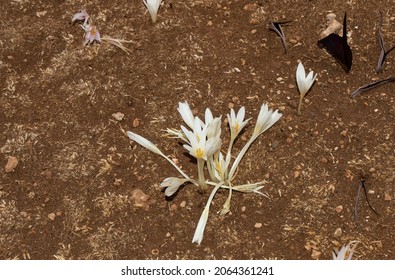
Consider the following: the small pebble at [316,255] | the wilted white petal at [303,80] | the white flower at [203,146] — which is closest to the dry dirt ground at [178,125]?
the small pebble at [316,255]

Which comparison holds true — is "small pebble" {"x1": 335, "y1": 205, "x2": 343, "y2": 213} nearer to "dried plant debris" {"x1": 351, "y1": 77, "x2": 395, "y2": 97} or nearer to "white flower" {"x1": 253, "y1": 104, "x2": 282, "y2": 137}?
"white flower" {"x1": 253, "y1": 104, "x2": 282, "y2": 137}

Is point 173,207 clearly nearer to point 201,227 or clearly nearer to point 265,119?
point 201,227

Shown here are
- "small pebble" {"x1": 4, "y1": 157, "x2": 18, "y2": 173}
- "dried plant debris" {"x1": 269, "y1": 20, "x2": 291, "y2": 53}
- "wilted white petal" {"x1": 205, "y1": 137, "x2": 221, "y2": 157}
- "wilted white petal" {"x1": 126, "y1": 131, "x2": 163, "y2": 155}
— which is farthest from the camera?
"dried plant debris" {"x1": 269, "y1": 20, "x2": 291, "y2": 53}

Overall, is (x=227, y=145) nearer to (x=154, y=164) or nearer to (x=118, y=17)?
(x=154, y=164)

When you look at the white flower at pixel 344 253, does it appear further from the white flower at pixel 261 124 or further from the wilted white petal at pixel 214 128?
the wilted white petal at pixel 214 128

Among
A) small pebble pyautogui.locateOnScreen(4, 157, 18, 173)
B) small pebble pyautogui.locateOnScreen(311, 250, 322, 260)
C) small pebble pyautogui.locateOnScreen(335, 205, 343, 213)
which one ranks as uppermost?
small pebble pyautogui.locateOnScreen(4, 157, 18, 173)

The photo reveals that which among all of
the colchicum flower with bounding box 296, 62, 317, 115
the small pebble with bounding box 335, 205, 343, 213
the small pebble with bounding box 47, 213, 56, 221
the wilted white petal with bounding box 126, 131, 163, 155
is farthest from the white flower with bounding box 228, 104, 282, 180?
the small pebble with bounding box 47, 213, 56, 221

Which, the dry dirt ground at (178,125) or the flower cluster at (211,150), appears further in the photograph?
the dry dirt ground at (178,125)
